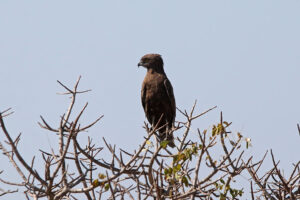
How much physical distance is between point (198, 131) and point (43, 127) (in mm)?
1263

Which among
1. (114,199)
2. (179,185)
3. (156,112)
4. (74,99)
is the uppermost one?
(156,112)

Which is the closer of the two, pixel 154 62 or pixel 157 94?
pixel 157 94

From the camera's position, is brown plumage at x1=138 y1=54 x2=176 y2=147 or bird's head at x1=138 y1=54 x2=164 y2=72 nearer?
brown plumage at x1=138 y1=54 x2=176 y2=147

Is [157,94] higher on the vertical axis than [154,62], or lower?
lower

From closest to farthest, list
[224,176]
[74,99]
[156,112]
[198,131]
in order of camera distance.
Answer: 1. [74,99]
2. [198,131]
3. [224,176]
4. [156,112]

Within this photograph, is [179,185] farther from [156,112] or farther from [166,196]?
[156,112]

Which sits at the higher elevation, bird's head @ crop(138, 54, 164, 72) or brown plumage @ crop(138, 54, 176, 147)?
bird's head @ crop(138, 54, 164, 72)

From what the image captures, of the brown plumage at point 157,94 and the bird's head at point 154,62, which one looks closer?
the brown plumage at point 157,94

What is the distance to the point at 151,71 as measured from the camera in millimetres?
9383

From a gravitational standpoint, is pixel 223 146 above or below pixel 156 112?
below

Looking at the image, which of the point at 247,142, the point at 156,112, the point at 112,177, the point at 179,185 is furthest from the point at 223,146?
the point at 156,112

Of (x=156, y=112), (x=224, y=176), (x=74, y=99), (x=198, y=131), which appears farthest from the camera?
(x=156, y=112)

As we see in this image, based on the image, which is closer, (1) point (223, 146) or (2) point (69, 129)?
(2) point (69, 129)

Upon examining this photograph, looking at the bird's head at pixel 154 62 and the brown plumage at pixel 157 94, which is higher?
the bird's head at pixel 154 62
